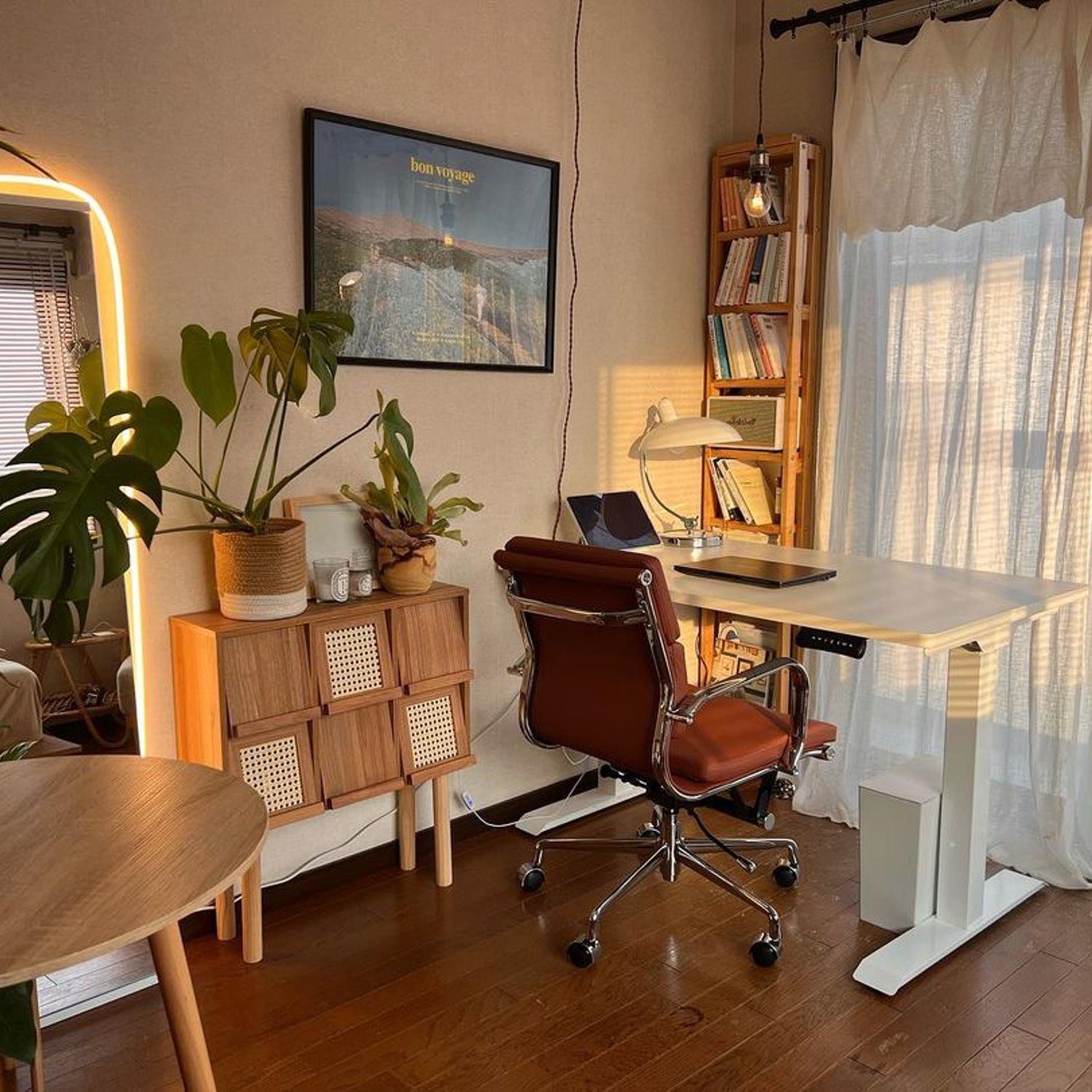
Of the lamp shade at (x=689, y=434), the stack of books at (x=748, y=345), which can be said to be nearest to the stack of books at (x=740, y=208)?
the stack of books at (x=748, y=345)

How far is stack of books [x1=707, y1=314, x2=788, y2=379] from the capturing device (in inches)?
143

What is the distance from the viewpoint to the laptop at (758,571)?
285 centimetres

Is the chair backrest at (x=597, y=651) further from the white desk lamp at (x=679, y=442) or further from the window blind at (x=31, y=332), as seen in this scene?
the window blind at (x=31, y=332)

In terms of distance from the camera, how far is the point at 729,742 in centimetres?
254

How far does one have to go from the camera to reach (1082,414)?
9.52 ft

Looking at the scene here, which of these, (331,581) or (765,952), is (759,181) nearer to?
(331,581)

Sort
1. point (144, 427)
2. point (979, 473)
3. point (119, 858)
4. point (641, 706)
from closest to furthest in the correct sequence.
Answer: point (119, 858) → point (144, 427) → point (641, 706) → point (979, 473)

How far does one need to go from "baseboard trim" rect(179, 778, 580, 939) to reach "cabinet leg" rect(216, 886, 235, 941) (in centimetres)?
5

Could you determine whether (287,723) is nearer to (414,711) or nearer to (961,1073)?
(414,711)

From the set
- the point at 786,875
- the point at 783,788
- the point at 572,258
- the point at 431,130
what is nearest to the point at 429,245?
the point at 431,130

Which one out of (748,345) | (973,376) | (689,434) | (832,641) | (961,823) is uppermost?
(748,345)

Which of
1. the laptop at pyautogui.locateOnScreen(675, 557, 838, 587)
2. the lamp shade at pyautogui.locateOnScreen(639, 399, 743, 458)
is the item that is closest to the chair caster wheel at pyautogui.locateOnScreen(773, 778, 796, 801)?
the laptop at pyautogui.locateOnScreen(675, 557, 838, 587)

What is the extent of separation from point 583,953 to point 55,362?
1.81m

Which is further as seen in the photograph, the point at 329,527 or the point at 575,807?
the point at 575,807
